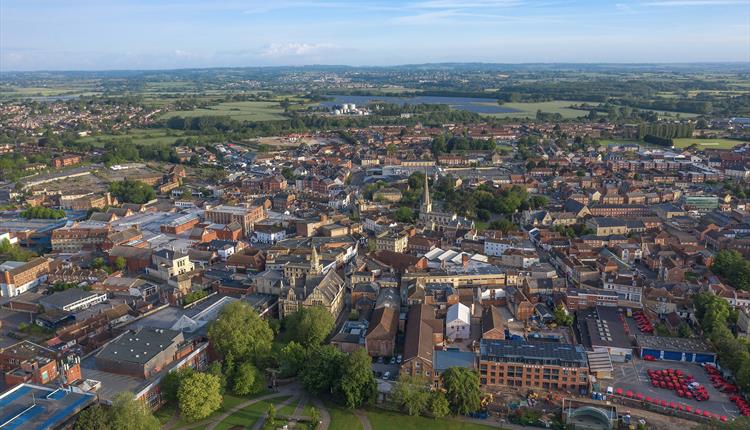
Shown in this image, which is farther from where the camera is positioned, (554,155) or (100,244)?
(554,155)

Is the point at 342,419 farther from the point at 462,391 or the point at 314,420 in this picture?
the point at 462,391

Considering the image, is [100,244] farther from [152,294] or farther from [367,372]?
[367,372]

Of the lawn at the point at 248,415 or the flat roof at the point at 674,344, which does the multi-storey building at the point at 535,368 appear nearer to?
the flat roof at the point at 674,344

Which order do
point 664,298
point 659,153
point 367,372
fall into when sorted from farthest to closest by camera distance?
point 659,153
point 664,298
point 367,372

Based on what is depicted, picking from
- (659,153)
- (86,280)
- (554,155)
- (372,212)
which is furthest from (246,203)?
(659,153)

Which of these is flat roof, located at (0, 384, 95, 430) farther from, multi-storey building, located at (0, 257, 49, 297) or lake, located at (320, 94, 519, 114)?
lake, located at (320, 94, 519, 114)

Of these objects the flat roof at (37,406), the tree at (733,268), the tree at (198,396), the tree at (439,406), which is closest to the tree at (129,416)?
the tree at (198,396)
